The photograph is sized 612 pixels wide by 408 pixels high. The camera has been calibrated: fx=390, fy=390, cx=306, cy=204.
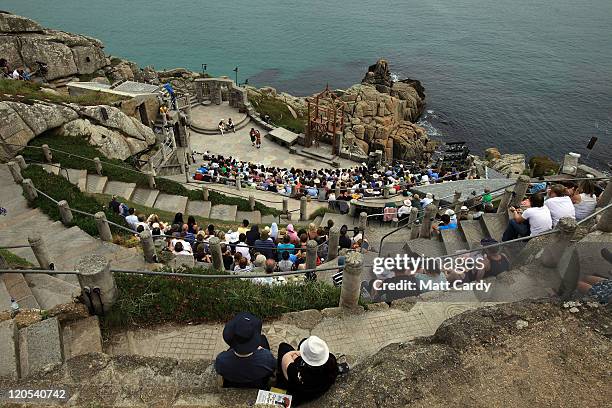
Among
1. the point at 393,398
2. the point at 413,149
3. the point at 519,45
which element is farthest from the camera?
the point at 519,45

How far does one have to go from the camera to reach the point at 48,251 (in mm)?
11906

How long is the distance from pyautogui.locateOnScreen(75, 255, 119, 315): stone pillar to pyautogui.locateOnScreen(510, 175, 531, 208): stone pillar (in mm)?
11442

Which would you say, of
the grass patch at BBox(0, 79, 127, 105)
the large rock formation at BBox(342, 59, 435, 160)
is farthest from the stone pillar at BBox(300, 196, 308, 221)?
the large rock formation at BBox(342, 59, 435, 160)

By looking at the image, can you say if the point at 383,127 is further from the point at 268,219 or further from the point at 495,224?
the point at 495,224

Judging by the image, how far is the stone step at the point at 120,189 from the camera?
59.5 feet

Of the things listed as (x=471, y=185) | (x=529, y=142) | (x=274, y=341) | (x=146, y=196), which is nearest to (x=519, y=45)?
(x=529, y=142)

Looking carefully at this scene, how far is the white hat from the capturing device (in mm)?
5273

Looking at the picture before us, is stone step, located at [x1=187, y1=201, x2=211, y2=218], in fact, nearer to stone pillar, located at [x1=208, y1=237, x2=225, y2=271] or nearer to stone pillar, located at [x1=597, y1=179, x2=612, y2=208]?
stone pillar, located at [x1=208, y1=237, x2=225, y2=271]

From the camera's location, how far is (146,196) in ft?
61.3

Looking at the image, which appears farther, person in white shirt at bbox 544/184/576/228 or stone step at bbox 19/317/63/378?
person in white shirt at bbox 544/184/576/228

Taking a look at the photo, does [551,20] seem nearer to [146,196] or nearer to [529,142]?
[529,142]

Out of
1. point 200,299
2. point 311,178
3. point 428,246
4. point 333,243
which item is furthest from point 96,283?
point 311,178

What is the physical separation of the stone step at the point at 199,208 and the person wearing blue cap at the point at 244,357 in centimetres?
1325

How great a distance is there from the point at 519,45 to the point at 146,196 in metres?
95.0
